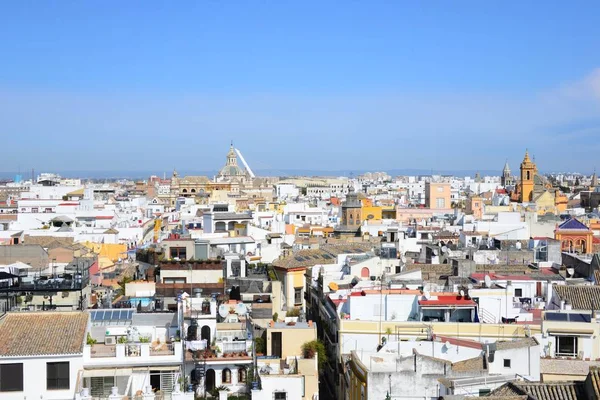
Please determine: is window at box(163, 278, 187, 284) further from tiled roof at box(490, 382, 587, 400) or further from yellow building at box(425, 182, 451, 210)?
yellow building at box(425, 182, 451, 210)

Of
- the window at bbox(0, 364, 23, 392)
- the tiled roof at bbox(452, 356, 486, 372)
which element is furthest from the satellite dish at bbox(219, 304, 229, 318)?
the window at bbox(0, 364, 23, 392)

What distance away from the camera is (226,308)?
Answer: 20.1 meters

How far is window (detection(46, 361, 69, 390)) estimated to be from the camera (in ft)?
46.7

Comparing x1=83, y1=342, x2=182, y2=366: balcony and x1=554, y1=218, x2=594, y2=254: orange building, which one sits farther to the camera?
x1=554, y1=218, x2=594, y2=254: orange building

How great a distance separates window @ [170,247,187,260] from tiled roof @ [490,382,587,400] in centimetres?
1785

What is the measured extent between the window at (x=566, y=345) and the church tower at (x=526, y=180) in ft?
180

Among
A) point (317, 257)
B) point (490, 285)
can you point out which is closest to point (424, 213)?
point (317, 257)

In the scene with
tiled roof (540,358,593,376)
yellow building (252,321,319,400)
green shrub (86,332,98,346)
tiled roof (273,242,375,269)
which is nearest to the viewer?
green shrub (86,332,98,346)

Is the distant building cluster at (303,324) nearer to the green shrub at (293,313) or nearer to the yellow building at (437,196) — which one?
the green shrub at (293,313)

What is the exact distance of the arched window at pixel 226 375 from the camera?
678 inches

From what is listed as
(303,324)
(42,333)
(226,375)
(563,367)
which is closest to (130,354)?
(42,333)

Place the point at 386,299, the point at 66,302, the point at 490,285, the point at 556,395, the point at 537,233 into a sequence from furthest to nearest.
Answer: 1. the point at 537,233
2. the point at 490,285
3. the point at 386,299
4. the point at 66,302
5. the point at 556,395

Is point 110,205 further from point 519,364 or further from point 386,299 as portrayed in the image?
point 519,364

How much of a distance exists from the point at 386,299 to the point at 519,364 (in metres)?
4.83
